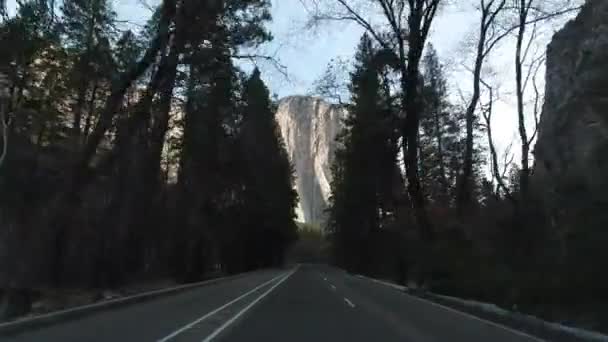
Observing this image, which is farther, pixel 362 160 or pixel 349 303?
pixel 362 160

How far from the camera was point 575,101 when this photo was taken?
3525cm

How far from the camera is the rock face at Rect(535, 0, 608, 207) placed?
31.4 m

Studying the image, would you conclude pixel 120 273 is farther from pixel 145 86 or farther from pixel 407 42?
pixel 407 42

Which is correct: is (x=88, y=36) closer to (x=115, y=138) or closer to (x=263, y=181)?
(x=115, y=138)

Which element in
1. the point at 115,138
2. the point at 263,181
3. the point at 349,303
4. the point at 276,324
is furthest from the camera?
the point at 263,181

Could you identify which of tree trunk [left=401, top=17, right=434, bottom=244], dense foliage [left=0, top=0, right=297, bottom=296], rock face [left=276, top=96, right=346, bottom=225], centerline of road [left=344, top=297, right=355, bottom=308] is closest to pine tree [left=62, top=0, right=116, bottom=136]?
dense foliage [left=0, top=0, right=297, bottom=296]

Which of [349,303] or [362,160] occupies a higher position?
[362,160]

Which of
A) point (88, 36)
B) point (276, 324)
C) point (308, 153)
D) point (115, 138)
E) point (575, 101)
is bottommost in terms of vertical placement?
point (276, 324)

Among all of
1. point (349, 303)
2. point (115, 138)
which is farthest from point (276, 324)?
point (115, 138)

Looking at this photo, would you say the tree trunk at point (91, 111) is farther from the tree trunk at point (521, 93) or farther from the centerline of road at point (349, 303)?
the tree trunk at point (521, 93)

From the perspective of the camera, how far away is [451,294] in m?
26.5

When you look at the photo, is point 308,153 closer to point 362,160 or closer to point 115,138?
point 362,160

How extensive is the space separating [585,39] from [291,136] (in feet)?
517

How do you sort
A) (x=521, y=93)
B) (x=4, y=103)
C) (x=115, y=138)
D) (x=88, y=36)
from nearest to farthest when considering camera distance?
(x=88, y=36) < (x=4, y=103) < (x=115, y=138) < (x=521, y=93)
